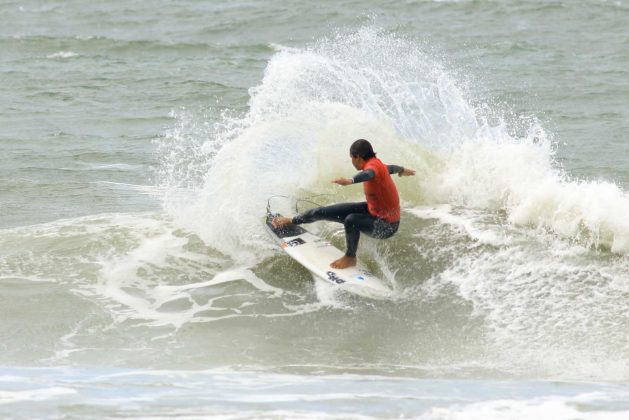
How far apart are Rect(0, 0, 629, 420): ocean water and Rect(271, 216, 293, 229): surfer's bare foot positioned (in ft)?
1.12

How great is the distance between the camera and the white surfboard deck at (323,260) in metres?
9.22

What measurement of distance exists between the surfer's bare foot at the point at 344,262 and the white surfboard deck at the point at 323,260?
4cm

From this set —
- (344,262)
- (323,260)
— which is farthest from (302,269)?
(344,262)

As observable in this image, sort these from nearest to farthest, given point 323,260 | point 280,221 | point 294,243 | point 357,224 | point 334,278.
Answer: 1. point 334,278
2. point 357,224
3. point 323,260
4. point 294,243
5. point 280,221

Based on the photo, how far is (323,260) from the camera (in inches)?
381

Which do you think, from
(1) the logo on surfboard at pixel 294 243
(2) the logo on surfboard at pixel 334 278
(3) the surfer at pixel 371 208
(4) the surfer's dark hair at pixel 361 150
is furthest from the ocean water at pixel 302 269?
(4) the surfer's dark hair at pixel 361 150

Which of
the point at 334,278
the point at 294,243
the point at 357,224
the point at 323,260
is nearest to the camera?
the point at 334,278

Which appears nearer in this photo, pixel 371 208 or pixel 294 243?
pixel 371 208

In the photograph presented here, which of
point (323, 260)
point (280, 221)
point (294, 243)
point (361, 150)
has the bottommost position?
point (323, 260)

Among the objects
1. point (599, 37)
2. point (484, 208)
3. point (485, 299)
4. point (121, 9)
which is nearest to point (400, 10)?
point (599, 37)

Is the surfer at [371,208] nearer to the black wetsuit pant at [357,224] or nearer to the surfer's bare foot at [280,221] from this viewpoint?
the black wetsuit pant at [357,224]

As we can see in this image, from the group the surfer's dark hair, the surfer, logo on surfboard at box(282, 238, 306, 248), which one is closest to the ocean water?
logo on surfboard at box(282, 238, 306, 248)

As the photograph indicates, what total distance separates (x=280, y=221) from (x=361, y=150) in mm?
1311

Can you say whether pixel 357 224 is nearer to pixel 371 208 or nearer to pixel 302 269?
pixel 371 208
